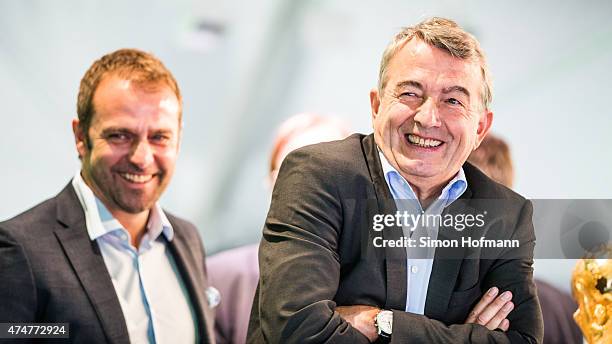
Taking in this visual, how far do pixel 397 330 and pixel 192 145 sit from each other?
1.43 metres

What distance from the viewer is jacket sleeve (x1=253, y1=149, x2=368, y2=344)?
7.25ft

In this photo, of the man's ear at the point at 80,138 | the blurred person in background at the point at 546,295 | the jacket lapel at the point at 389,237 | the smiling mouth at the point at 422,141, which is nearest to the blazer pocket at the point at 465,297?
the jacket lapel at the point at 389,237

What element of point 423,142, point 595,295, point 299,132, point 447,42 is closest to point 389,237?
point 423,142

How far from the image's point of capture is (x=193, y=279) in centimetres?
297

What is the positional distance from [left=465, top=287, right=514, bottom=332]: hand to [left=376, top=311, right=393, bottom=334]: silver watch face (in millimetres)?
264

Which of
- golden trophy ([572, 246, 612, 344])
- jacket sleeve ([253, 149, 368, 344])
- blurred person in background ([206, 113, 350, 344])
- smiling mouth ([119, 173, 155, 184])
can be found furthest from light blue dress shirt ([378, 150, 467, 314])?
smiling mouth ([119, 173, 155, 184])

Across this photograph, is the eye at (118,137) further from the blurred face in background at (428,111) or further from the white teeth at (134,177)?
the blurred face in background at (428,111)

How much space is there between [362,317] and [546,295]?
1.20 meters

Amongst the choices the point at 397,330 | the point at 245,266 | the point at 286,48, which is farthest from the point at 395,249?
the point at 286,48

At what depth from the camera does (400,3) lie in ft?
11.3

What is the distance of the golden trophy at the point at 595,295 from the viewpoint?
2.70 meters

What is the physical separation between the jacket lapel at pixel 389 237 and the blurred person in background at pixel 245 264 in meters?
0.77

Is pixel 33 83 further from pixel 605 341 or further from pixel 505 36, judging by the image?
pixel 605 341

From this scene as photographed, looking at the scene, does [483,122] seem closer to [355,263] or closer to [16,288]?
[355,263]
